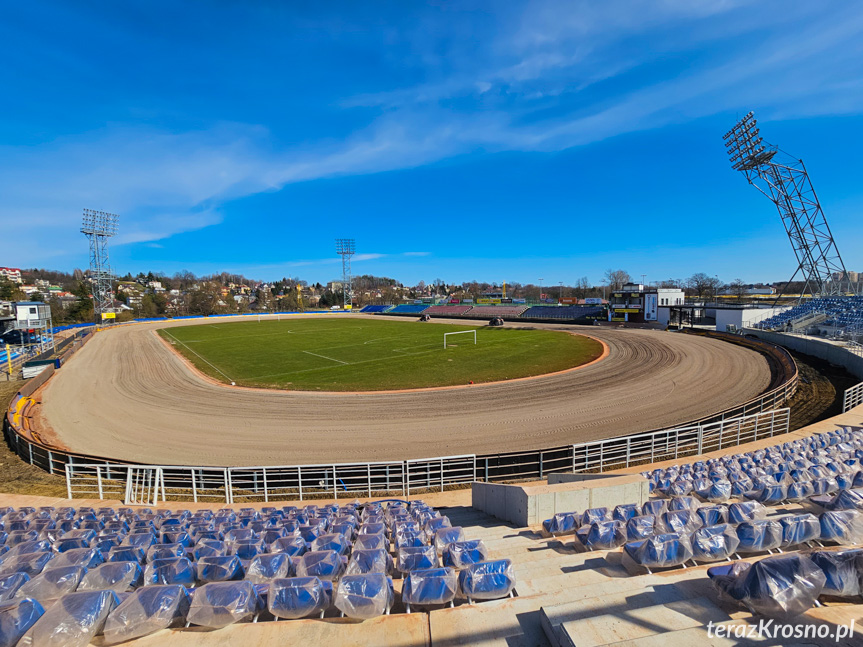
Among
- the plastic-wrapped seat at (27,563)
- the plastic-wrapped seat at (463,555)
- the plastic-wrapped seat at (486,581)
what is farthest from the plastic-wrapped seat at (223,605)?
the plastic-wrapped seat at (27,563)

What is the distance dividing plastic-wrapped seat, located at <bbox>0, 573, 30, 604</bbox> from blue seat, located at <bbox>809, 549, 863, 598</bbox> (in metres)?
7.94

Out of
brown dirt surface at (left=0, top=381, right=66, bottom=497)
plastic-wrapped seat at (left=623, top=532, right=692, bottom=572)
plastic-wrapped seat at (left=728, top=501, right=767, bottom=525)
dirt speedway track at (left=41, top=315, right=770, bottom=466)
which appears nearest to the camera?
plastic-wrapped seat at (left=623, top=532, right=692, bottom=572)

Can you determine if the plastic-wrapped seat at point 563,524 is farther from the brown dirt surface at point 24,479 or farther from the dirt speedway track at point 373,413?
the brown dirt surface at point 24,479

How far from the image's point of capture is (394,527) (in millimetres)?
7309

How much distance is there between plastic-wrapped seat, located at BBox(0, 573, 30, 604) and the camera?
4.18 m

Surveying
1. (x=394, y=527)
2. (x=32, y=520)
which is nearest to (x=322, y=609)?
(x=394, y=527)

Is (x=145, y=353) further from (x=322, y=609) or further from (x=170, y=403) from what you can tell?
(x=322, y=609)

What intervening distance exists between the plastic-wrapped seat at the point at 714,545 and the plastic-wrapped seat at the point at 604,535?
41.6 inches

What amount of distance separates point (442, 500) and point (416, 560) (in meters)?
6.51

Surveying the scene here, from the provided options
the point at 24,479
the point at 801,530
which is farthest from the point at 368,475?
the point at 24,479

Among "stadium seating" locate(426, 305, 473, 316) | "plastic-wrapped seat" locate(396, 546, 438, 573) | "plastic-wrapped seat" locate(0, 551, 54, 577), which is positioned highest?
"stadium seating" locate(426, 305, 473, 316)

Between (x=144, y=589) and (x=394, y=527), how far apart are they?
164 inches

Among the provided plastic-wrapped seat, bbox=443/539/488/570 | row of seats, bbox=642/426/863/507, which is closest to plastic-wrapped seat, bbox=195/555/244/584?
plastic-wrapped seat, bbox=443/539/488/570

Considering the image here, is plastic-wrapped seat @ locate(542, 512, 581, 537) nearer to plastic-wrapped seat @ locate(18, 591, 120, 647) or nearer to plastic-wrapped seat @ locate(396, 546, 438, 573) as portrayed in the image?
plastic-wrapped seat @ locate(396, 546, 438, 573)
